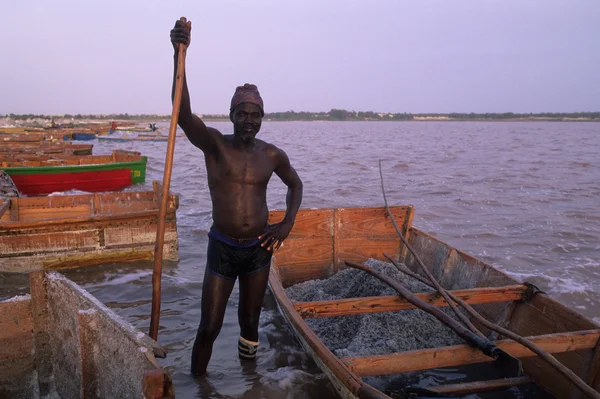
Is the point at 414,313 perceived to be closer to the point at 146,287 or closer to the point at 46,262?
the point at 146,287

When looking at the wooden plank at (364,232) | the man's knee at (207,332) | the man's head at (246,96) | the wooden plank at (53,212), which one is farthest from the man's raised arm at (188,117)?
the wooden plank at (53,212)

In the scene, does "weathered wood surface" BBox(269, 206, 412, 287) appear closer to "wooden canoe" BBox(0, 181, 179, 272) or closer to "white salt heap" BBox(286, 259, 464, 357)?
"white salt heap" BBox(286, 259, 464, 357)

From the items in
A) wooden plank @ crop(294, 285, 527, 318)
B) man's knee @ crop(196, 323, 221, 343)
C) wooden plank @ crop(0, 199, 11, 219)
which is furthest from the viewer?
wooden plank @ crop(0, 199, 11, 219)

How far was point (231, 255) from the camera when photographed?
3559 millimetres

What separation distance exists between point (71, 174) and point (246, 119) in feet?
38.3

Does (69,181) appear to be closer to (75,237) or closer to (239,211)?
(75,237)

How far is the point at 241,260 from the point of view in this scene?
359cm

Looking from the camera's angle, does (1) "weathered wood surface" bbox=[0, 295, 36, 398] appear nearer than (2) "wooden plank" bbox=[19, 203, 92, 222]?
Yes

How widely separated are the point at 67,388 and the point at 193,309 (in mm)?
2906

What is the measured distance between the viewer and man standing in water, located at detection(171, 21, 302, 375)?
3414 millimetres

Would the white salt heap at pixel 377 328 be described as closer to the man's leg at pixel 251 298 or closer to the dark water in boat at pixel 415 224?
the dark water in boat at pixel 415 224

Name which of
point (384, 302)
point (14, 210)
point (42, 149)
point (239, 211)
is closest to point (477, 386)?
point (384, 302)

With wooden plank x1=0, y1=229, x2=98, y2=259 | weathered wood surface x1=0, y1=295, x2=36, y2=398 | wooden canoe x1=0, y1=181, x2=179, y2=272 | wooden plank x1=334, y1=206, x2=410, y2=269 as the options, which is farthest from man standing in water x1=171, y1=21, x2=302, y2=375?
wooden plank x1=0, y1=229, x2=98, y2=259

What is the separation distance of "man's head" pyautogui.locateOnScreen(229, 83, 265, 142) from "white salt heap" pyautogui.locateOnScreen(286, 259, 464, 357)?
2.26 metres
